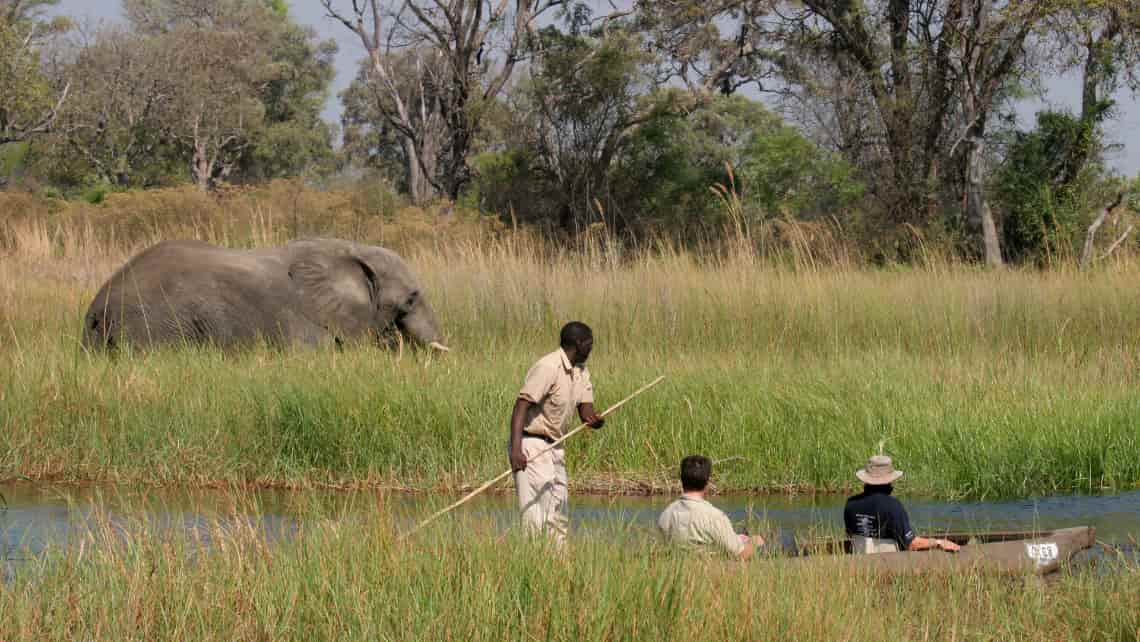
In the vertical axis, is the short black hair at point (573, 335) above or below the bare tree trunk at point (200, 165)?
below

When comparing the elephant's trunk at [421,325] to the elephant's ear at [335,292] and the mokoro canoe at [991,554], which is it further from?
the mokoro canoe at [991,554]

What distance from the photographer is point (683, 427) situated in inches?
417

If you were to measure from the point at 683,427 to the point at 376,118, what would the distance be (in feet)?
149

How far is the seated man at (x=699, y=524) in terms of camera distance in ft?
21.4

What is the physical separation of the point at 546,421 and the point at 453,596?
7.14 ft

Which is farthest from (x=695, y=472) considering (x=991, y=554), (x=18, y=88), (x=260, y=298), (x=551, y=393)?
(x=18, y=88)

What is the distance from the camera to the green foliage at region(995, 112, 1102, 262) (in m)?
23.3

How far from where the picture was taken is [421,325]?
13727 millimetres

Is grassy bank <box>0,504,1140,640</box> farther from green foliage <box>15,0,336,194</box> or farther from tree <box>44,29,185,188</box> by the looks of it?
tree <box>44,29,185,188</box>

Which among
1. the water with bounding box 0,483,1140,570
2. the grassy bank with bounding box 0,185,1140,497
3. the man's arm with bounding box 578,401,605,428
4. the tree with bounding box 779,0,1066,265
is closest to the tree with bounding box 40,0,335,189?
the tree with bounding box 779,0,1066,265

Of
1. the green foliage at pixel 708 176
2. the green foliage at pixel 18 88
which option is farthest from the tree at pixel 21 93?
the green foliage at pixel 708 176

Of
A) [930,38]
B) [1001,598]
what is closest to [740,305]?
[1001,598]

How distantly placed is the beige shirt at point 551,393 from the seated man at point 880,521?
56.4 inches

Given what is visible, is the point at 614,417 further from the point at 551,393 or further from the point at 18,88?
the point at 18,88
